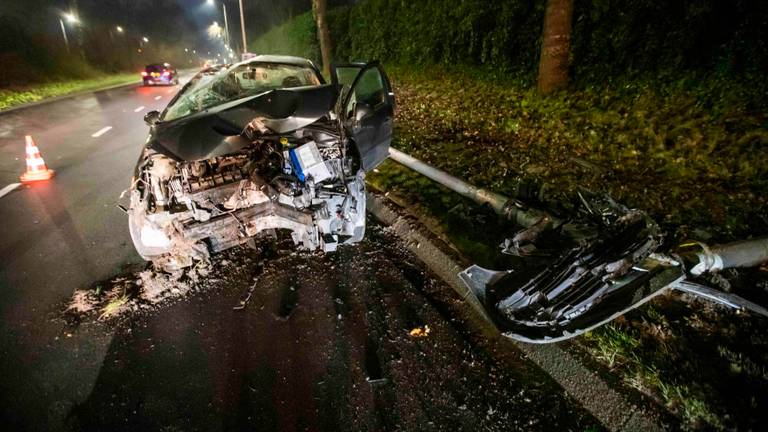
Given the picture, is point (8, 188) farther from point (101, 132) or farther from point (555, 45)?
point (555, 45)

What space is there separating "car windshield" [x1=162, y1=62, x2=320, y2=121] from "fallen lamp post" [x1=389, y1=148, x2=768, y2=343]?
348 centimetres

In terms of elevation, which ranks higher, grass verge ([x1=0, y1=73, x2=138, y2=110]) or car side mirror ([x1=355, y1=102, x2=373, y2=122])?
car side mirror ([x1=355, y1=102, x2=373, y2=122])

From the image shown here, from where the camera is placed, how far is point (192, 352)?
Result: 250 centimetres

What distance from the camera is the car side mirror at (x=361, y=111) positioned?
12.3 feet

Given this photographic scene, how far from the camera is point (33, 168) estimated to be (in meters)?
5.56

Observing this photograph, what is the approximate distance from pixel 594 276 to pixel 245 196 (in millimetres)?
2593

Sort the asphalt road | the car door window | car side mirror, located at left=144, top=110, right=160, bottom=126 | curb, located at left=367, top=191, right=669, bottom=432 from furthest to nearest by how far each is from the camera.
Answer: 1. the car door window
2. car side mirror, located at left=144, top=110, right=160, bottom=126
3. the asphalt road
4. curb, located at left=367, top=191, right=669, bottom=432

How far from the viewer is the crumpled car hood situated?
9.74ft

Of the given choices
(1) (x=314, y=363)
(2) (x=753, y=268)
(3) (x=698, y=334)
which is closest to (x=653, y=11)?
(2) (x=753, y=268)

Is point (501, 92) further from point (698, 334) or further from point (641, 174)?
point (698, 334)

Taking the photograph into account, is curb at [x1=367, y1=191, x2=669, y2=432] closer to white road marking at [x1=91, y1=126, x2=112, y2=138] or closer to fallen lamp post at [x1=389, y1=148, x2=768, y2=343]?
fallen lamp post at [x1=389, y1=148, x2=768, y2=343]

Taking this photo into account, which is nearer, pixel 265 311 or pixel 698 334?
pixel 698 334

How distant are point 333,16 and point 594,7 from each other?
15.7 meters

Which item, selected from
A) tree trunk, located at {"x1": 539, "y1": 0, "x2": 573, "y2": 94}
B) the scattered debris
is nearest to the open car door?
the scattered debris
